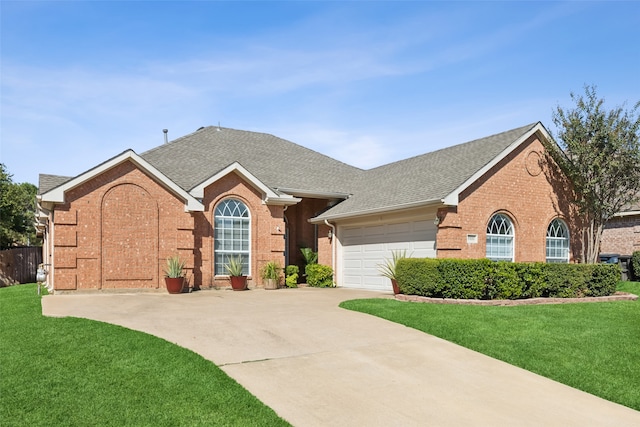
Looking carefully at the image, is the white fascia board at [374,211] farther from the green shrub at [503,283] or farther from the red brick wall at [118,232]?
the red brick wall at [118,232]

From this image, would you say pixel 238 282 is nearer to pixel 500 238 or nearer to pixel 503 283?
pixel 503 283

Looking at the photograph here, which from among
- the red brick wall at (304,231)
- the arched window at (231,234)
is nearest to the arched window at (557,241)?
the red brick wall at (304,231)

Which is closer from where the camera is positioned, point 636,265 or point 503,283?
point 503,283

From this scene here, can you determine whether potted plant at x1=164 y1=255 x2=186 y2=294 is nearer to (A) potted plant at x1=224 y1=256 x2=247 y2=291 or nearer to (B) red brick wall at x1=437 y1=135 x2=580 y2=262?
(A) potted plant at x1=224 y1=256 x2=247 y2=291

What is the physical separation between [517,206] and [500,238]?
4.21ft

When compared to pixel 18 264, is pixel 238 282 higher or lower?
lower

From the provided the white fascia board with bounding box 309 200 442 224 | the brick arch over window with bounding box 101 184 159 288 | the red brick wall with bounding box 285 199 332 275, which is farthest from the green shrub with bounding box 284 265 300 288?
the brick arch over window with bounding box 101 184 159 288

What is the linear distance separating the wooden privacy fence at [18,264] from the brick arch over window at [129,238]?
13956 mm

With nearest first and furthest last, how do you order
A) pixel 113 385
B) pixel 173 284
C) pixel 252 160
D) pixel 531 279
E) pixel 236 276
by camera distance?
1. pixel 113 385
2. pixel 531 279
3. pixel 173 284
4. pixel 236 276
5. pixel 252 160

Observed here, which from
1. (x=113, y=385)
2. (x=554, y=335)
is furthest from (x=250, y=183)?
(x=113, y=385)

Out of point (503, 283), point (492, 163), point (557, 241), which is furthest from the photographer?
point (557, 241)

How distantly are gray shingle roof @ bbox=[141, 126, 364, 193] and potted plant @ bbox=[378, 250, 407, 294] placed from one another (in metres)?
4.80

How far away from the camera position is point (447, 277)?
13453 mm

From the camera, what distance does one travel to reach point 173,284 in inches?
635
